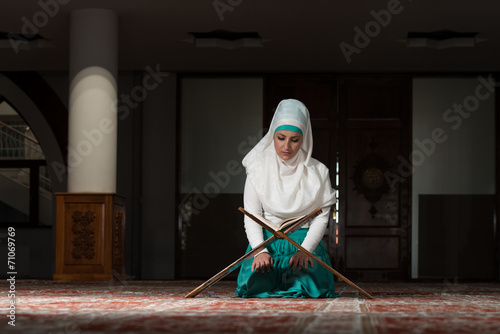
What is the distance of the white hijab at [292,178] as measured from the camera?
14.6 ft

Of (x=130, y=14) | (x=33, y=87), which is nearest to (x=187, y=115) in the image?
(x=33, y=87)

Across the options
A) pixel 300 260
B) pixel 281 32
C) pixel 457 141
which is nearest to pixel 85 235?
pixel 281 32

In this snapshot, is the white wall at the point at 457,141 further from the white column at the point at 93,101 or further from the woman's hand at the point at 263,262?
the woman's hand at the point at 263,262

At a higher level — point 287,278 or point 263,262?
point 263,262

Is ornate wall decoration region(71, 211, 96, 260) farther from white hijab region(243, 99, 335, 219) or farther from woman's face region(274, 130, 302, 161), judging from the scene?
woman's face region(274, 130, 302, 161)

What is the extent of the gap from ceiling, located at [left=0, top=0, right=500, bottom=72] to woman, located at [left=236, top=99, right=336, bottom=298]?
3487 millimetres

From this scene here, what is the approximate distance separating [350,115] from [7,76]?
195 inches

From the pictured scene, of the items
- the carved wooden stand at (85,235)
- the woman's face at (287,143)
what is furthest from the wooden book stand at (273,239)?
the carved wooden stand at (85,235)

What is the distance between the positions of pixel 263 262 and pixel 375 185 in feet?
21.7

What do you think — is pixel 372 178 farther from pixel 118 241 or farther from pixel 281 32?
pixel 118 241

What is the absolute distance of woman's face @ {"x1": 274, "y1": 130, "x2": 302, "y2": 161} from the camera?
442 centimetres

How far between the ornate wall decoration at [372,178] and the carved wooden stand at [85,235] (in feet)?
13.3

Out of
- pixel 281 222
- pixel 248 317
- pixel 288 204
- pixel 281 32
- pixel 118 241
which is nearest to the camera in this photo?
pixel 248 317

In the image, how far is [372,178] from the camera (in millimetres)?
10648
